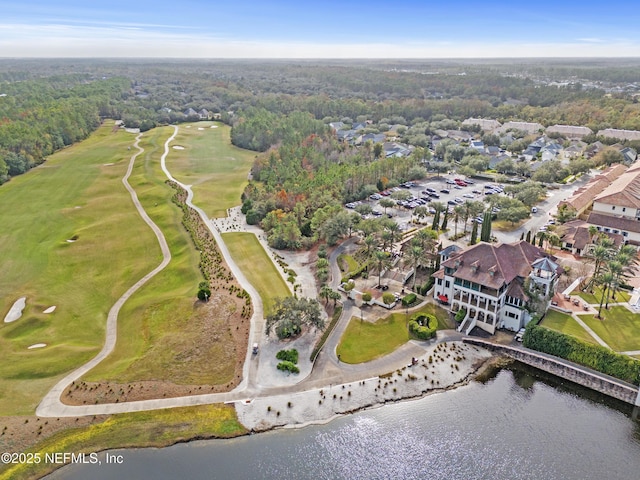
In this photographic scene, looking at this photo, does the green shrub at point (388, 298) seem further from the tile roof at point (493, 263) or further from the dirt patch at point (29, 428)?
the dirt patch at point (29, 428)

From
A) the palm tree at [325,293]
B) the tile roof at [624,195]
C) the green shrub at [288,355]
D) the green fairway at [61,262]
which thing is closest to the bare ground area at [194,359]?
the green shrub at [288,355]

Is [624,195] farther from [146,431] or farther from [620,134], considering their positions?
A: [620,134]

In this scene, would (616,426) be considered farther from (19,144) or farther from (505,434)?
(19,144)

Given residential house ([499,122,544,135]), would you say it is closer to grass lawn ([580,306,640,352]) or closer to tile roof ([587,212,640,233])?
tile roof ([587,212,640,233])

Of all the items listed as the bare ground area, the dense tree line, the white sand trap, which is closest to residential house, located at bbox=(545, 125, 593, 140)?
the bare ground area

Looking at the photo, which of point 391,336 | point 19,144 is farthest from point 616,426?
point 19,144

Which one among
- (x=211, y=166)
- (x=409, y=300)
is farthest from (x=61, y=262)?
(x=211, y=166)
